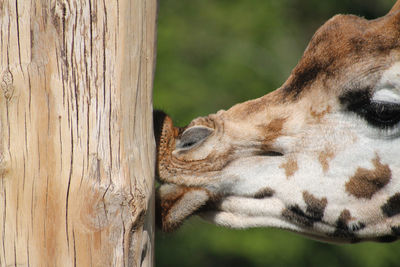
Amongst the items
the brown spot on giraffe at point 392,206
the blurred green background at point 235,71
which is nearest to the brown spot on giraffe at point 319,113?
the brown spot on giraffe at point 392,206

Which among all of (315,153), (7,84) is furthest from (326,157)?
(7,84)

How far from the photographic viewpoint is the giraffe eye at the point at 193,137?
2770 mm

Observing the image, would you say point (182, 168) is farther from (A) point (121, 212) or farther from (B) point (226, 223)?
(A) point (121, 212)

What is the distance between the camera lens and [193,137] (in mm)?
2795

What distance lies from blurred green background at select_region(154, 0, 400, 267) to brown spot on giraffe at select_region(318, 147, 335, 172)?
190 inches

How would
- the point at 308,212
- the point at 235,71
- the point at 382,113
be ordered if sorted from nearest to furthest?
the point at 382,113
the point at 308,212
the point at 235,71

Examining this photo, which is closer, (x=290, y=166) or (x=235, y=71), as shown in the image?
(x=290, y=166)

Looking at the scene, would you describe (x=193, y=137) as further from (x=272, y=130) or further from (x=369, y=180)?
(x=369, y=180)

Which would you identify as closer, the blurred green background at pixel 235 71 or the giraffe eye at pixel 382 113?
the giraffe eye at pixel 382 113

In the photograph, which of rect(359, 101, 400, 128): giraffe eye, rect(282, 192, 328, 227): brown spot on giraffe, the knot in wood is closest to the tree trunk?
the knot in wood

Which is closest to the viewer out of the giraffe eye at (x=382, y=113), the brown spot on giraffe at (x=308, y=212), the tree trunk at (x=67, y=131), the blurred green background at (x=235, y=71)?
the tree trunk at (x=67, y=131)

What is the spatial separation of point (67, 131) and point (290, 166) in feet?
3.80

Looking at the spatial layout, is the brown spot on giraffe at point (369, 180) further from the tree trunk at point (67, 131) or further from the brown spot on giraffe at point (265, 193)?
the tree trunk at point (67, 131)

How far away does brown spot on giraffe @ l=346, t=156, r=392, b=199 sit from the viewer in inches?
111
